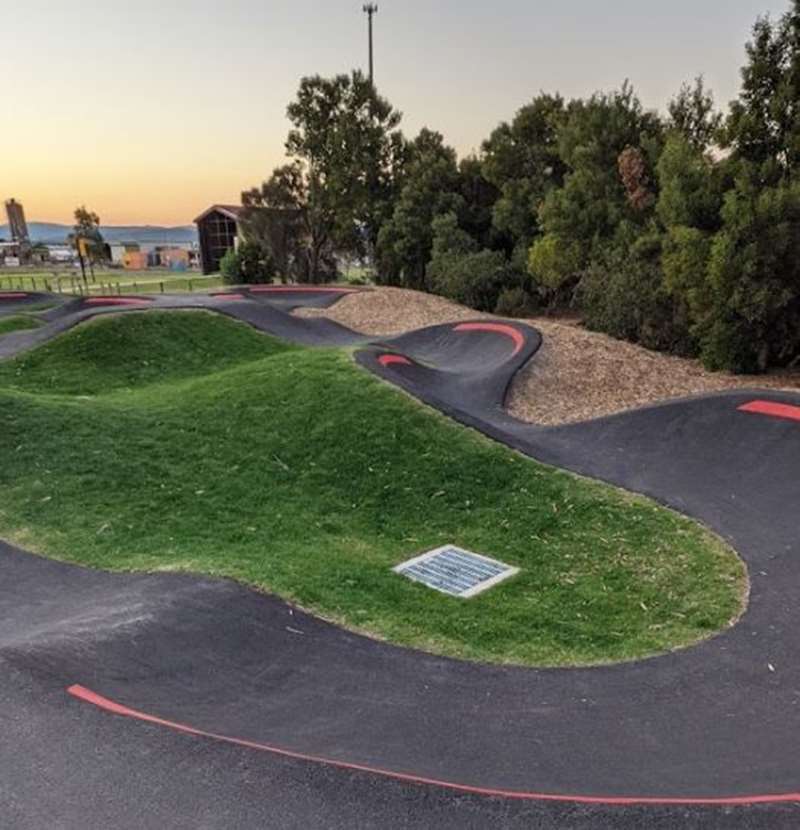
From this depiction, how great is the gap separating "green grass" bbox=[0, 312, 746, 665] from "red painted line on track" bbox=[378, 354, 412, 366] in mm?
1351

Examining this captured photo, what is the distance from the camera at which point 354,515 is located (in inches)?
359

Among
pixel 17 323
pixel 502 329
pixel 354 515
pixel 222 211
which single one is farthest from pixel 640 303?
pixel 222 211

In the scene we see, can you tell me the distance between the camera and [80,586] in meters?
7.04

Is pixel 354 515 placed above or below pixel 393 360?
below

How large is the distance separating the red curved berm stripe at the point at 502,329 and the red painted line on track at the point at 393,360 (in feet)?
9.73

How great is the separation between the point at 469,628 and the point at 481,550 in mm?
1908

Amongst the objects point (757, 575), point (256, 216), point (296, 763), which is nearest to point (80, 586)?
point (296, 763)

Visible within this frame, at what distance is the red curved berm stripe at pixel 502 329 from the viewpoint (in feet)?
58.0

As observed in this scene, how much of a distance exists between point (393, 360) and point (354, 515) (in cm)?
688

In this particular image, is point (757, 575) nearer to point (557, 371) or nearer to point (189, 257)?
point (557, 371)

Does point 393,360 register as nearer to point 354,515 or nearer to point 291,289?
point 354,515

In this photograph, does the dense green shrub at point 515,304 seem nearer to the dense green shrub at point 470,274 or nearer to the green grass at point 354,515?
the dense green shrub at point 470,274

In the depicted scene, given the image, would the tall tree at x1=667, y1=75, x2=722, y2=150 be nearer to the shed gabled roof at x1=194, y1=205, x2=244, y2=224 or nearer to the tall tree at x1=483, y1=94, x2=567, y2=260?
the tall tree at x1=483, y1=94, x2=567, y2=260

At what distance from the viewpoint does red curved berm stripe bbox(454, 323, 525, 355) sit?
1767 centimetres
